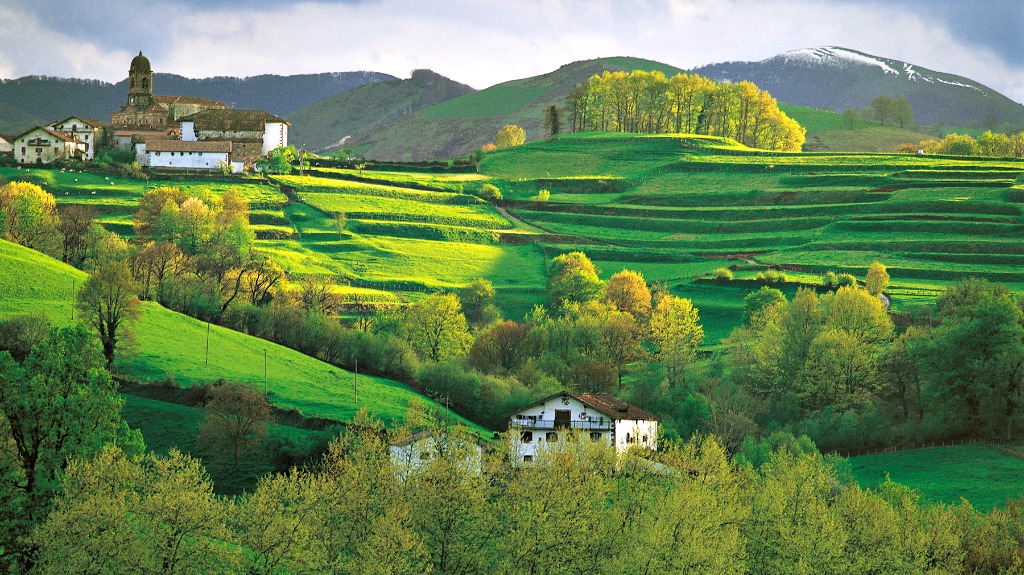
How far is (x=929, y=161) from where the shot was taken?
17962 cm

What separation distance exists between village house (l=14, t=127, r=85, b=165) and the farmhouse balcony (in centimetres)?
9803

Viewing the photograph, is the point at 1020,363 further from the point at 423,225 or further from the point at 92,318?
the point at 423,225

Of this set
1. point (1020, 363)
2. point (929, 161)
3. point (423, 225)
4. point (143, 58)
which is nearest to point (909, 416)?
point (1020, 363)

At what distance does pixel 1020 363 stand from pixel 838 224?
66.0m

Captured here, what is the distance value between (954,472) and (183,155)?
380 feet

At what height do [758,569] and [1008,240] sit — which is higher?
[1008,240]

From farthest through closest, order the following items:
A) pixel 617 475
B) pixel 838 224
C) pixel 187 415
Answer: pixel 838 224, pixel 187 415, pixel 617 475

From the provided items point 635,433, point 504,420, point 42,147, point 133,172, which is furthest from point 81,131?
point 635,433

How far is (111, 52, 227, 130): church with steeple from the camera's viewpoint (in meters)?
178

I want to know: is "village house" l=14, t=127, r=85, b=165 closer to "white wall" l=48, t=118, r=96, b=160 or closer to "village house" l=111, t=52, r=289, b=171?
"white wall" l=48, t=118, r=96, b=160

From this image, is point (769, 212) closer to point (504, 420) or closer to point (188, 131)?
point (504, 420)

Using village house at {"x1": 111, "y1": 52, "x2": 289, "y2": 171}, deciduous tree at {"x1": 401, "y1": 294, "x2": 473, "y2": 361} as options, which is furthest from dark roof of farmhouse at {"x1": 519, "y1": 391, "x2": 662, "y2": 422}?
village house at {"x1": 111, "y1": 52, "x2": 289, "y2": 171}

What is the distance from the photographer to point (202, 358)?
8612 cm

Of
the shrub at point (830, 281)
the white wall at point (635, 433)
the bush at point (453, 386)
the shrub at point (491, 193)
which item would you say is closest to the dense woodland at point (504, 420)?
the bush at point (453, 386)
